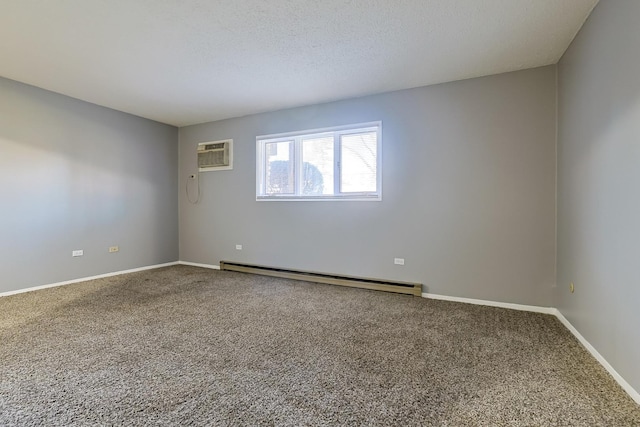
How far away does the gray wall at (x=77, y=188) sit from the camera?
3.50 m

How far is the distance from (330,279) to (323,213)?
36.0 inches

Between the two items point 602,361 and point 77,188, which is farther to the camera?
point 77,188

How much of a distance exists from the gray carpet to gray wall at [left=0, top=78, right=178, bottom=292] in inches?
33.7

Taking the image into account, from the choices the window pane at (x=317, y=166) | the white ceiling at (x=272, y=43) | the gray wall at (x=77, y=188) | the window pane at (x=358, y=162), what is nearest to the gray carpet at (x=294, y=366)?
the gray wall at (x=77, y=188)

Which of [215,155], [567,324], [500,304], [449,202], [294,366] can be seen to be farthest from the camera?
[215,155]

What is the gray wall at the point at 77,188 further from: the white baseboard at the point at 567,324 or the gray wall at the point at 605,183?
the gray wall at the point at 605,183

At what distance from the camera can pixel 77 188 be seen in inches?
161

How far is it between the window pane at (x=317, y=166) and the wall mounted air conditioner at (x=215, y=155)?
1365 millimetres

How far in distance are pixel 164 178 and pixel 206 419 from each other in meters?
4.72

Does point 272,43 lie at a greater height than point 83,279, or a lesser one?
greater

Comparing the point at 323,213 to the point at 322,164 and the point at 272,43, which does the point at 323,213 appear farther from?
the point at 272,43

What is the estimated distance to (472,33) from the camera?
2.45m

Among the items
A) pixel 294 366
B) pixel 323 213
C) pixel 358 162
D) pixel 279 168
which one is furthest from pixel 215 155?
pixel 294 366

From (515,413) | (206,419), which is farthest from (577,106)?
(206,419)
